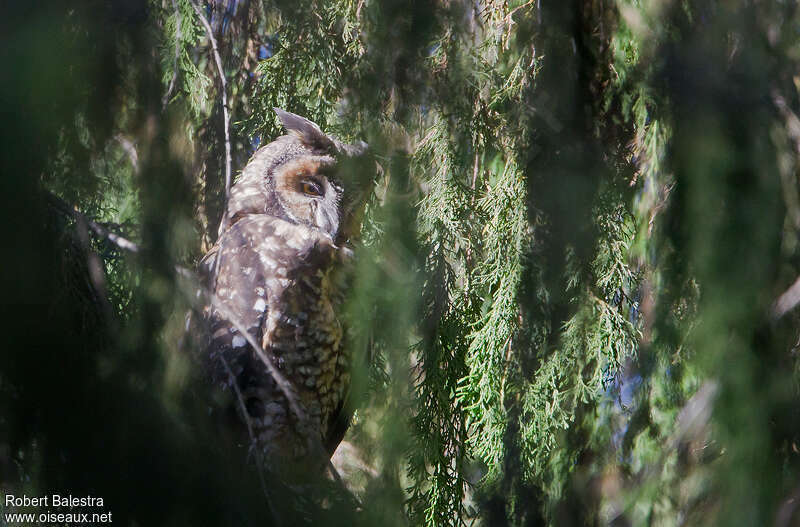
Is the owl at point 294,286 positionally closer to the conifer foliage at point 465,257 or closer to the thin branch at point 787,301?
the conifer foliage at point 465,257

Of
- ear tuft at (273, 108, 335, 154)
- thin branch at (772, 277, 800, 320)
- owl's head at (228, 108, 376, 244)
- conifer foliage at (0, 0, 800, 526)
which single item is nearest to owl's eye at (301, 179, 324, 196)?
owl's head at (228, 108, 376, 244)

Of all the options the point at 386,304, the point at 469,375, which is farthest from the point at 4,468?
the point at 469,375

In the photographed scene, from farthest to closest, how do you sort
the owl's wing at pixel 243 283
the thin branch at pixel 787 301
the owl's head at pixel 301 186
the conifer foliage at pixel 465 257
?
1. the owl's head at pixel 301 186
2. the owl's wing at pixel 243 283
3. the thin branch at pixel 787 301
4. the conifer foliage at pixel 465 257

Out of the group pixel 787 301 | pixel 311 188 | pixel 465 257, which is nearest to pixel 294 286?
pixel 311 188

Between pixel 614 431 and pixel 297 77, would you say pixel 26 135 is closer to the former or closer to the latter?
pixel 297 77

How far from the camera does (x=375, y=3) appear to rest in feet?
3.30

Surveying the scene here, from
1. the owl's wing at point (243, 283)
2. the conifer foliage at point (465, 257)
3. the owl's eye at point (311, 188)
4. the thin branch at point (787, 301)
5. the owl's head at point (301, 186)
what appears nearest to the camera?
the conifer foliage at point (465, 257)

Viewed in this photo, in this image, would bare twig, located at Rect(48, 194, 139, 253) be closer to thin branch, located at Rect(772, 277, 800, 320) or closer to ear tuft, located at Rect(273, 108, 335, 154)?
thin branch, located at Rect(772, 277, 800, 320)

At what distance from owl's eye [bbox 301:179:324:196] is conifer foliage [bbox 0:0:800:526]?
12.2 inches

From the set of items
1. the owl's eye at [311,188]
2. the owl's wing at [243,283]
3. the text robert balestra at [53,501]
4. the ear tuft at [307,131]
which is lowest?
the text robert balestra at [53,501]

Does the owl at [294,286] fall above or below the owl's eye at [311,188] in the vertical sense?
below

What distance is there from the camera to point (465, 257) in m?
1.61

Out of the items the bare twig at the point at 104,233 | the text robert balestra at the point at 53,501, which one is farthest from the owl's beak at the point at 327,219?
the text robert balestra at the point at 53,501

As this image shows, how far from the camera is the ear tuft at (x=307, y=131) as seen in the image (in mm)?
1873
